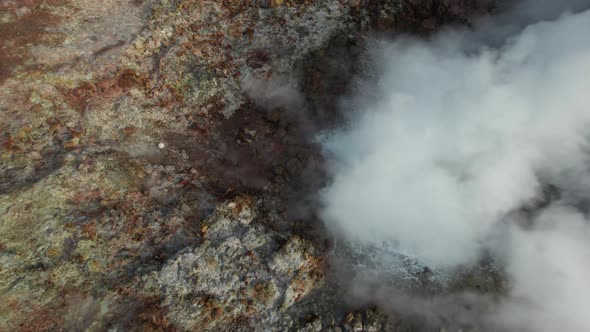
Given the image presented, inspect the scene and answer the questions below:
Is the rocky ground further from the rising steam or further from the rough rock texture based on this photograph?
the rising steam

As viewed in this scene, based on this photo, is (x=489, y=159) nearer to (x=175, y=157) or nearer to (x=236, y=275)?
(x=236, y=275)

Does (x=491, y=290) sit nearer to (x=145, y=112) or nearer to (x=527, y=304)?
(x=527, y=304)

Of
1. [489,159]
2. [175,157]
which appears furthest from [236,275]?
[489,159]

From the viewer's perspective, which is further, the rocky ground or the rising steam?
the rising steam

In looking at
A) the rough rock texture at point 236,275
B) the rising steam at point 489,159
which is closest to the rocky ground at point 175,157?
the rough rock texture at point 236,275

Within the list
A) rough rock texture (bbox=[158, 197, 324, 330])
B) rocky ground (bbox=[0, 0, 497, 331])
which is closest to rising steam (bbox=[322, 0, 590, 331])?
rocky ground (bbox=[0, 0, 497, 331])

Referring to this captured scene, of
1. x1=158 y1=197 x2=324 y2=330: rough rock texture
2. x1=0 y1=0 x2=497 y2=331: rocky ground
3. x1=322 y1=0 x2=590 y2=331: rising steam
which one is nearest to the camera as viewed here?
x1=0 y1=0 x2=497 y2=331: rocky ground

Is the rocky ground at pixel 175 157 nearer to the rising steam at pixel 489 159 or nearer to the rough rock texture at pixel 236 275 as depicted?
the rough rock texture at pixel 236 275
